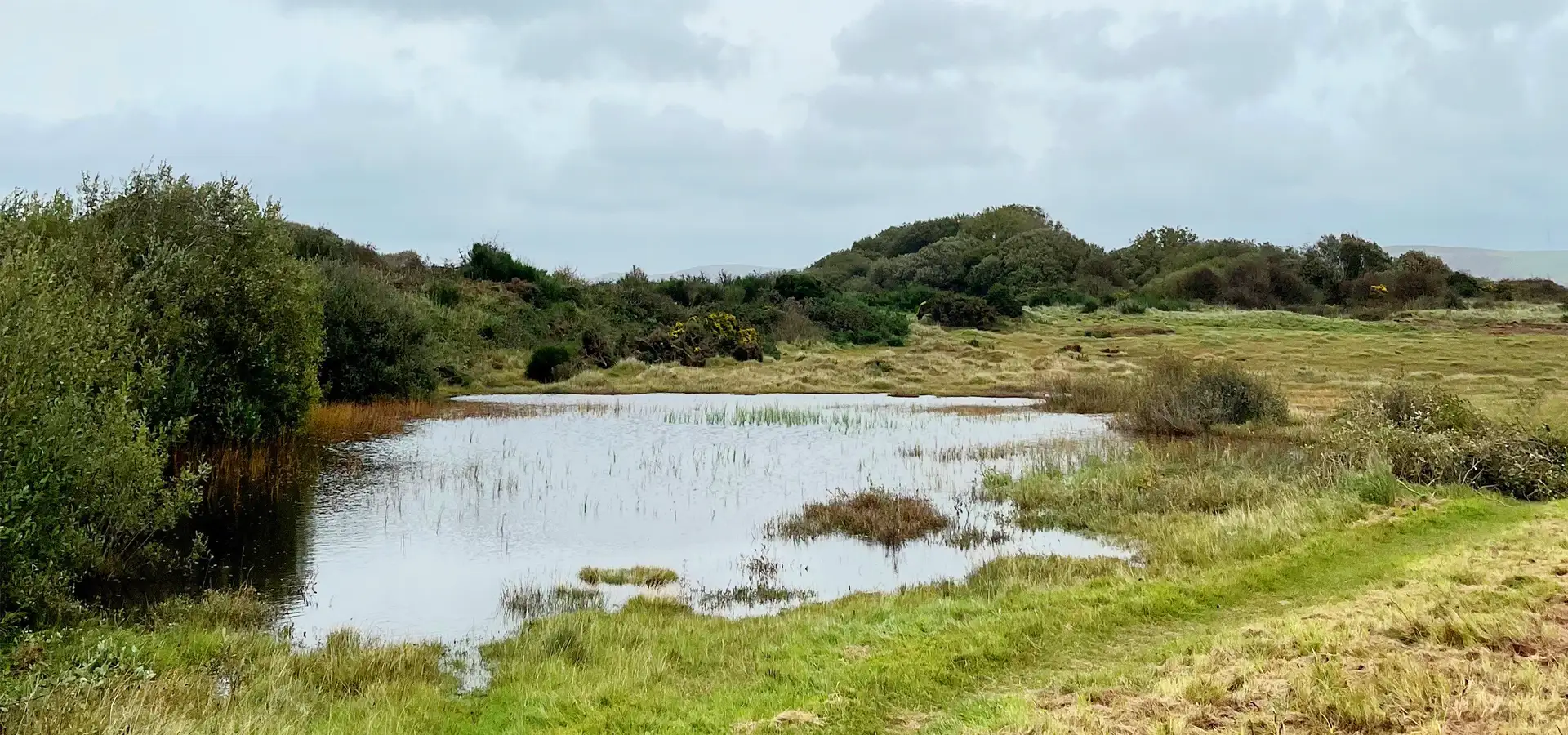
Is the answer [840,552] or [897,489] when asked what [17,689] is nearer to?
[840,552]

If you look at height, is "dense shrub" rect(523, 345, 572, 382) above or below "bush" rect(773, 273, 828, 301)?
below

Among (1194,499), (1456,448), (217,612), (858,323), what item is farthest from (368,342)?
(858,323)

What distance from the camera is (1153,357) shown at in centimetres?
4116

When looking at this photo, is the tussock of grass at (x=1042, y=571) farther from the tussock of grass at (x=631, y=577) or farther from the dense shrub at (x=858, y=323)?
the dense shrub at (x=858, y=323)

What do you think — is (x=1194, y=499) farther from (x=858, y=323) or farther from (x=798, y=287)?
(x=798, y=287)

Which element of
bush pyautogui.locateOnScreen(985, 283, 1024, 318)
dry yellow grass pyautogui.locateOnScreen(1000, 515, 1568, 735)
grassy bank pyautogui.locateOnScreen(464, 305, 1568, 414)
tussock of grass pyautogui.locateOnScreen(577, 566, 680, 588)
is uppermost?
bush pyautogui.locateOnScreen(985, 283, 1024, 318)

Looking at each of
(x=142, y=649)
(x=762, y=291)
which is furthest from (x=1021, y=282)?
(x=142, y=649)

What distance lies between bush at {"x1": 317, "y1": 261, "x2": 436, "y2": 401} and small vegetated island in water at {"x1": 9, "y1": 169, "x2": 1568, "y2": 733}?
105 millimetres

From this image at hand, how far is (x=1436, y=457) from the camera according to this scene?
1498 centimetres

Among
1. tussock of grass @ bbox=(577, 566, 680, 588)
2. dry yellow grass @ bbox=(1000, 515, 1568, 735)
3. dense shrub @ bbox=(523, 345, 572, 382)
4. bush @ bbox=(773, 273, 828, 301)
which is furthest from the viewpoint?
bush @ bbox=(773, 273, 828, 301)

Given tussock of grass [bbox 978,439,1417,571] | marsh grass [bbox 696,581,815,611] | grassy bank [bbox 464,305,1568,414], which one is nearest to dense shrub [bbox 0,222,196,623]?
marsh grass [bbox 696,581,815,611]

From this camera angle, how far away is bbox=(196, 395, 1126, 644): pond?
1043cm

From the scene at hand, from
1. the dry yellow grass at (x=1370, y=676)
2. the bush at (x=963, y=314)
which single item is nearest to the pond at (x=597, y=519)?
the dry yellow grass at (x=1370, y=676)

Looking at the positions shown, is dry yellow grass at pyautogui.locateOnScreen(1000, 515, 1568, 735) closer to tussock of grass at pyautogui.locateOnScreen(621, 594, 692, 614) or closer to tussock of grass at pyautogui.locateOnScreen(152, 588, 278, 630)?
tussock of grass at pyautogui.locateOnScreen(621, 594, 692, 614)
